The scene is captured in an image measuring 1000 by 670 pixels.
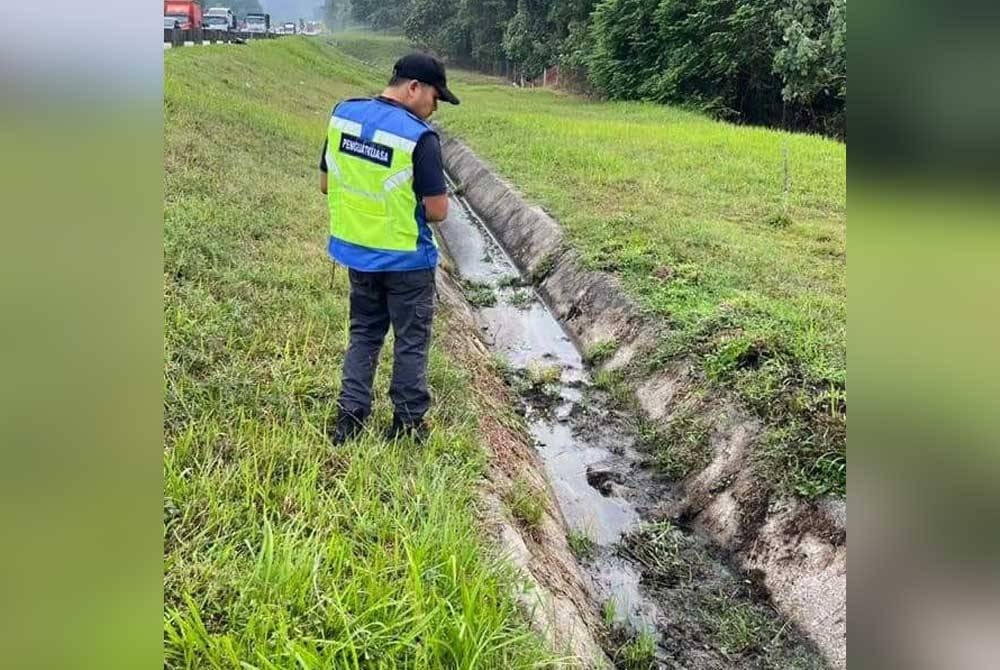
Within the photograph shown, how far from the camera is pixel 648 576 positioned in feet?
14.0

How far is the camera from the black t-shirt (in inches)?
132

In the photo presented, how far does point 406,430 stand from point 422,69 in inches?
66.7

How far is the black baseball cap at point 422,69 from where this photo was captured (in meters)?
3.38

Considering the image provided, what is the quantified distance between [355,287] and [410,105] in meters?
0.89

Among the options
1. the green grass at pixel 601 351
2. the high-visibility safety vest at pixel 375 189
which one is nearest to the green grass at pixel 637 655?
the high-visibility safety vest at pixel 375 189

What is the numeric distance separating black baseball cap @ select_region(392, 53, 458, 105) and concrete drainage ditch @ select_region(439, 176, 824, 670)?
2603 millimetres

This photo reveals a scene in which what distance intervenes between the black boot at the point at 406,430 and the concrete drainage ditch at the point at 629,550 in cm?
119

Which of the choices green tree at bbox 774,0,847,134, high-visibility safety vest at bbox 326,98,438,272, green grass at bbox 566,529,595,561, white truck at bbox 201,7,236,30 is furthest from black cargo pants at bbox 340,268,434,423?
white truck at bbox 201,7,236,30

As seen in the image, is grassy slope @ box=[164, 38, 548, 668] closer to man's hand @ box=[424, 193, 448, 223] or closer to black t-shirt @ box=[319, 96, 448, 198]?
man's hand @ box=[424, 193, 448, 223]

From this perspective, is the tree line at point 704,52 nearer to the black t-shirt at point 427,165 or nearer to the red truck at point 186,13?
the black t-shirt at point 427,165

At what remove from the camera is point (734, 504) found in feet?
15.1

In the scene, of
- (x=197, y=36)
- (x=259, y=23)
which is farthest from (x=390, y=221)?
(x=259, y=23)

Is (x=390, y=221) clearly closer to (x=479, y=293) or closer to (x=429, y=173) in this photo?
(x=429, y=173)
